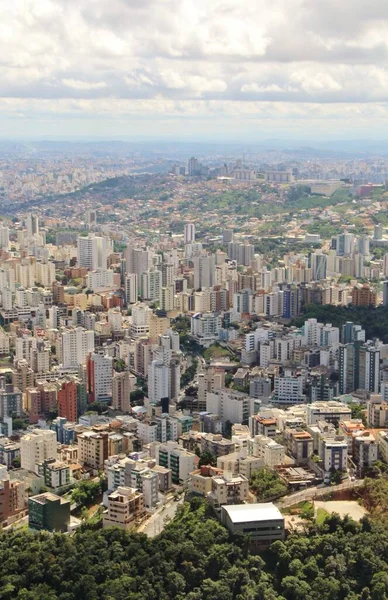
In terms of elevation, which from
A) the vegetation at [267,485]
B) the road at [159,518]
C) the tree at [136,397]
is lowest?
the tree at [136,397]

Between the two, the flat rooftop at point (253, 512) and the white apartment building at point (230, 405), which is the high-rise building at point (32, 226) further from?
the flat rooftop at point (253, 512)

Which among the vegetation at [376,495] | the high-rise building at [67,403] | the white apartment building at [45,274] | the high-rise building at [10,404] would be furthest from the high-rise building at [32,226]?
the vegetation at [376,495]

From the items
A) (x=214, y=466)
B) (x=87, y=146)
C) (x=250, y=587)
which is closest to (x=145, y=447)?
(x=214, y=466)

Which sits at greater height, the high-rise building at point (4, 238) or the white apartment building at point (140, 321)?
the high-rise building at point (4, 238)

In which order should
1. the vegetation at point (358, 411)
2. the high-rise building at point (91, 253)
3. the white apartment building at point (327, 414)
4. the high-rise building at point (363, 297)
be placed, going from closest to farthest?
the white apartment building at point (327, 414)
the vegetation at point (358, 411)
the high-rise building at point (363, 297)
the high-rise building at point (91, 253)

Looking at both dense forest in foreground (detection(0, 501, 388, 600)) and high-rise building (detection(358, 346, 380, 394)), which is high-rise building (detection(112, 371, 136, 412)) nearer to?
high-rise building (detection(358, 346, 380, 394))

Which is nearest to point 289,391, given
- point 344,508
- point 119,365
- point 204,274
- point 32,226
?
point 119,365

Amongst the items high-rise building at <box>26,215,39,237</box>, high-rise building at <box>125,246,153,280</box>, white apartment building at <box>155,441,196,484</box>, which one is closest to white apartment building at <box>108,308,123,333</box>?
high-rise building at <box>125,246,153,280</box>
